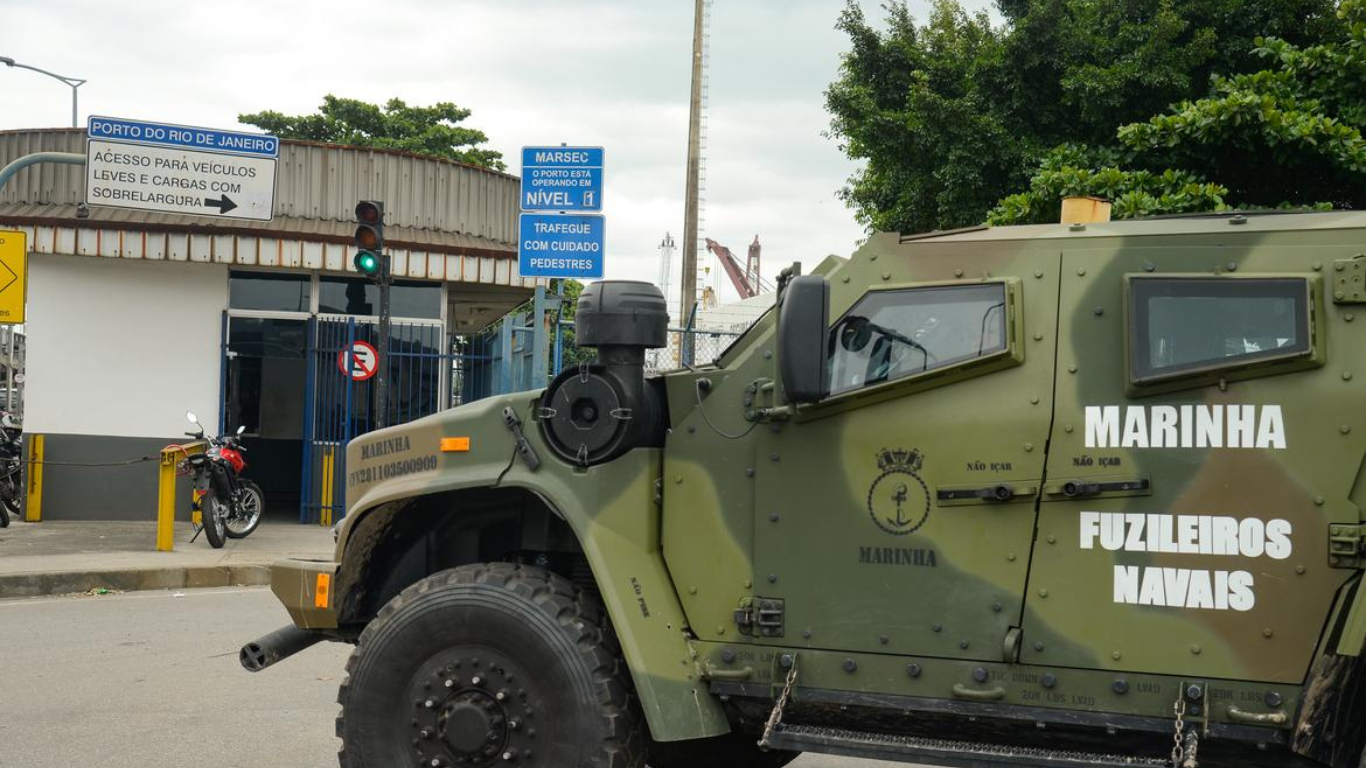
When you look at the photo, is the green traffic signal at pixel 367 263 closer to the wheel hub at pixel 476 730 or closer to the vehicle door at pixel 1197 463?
the wheel hub at pixel 476 730

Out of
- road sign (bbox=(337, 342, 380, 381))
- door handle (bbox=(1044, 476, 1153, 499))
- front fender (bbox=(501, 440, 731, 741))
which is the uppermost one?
road sign (bbox=(337, 342, 380, 381))

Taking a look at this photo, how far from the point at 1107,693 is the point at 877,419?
1.05m

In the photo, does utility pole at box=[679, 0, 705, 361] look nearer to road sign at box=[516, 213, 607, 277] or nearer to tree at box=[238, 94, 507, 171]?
road sign at box=[516, 213, 607, 277]

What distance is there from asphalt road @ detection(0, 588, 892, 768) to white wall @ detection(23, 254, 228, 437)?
18.4ft

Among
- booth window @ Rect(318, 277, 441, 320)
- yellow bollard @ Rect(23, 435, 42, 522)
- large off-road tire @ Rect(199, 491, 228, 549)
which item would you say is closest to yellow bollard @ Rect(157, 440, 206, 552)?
large off-road tire @ Rect(199, 491, 228, 549)

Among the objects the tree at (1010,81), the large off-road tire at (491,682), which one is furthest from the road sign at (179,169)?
the large off-road tire at (491,682)

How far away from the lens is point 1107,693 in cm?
402

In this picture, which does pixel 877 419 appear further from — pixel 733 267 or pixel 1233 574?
pixel 733 267

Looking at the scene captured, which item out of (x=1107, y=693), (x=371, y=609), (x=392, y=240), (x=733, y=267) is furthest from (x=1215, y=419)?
(x=733, y=267)

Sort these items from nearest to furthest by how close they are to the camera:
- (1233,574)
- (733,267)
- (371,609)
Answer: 1. (1233,574)
2. (371,609)
3. (733,267)

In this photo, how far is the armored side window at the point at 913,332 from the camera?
4.28 meters

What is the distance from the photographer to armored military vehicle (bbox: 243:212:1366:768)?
3898 millimetres

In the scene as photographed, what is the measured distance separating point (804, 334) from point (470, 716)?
5.43 feet

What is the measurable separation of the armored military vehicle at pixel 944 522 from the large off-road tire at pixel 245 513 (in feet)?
→ 33.8
